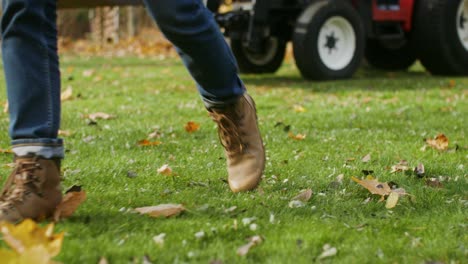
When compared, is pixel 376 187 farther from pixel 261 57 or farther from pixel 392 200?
pixel 261 57

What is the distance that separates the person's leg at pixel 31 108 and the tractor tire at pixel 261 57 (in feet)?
21.6

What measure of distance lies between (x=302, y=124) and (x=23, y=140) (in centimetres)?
298

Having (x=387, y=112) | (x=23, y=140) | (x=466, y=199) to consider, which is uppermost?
(x=23, y=140)

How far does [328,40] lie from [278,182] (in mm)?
5096

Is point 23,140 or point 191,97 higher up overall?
point 23,140

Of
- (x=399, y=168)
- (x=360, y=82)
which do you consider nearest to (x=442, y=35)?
(x=360, y=82)

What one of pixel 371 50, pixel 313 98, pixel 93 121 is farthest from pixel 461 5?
pixel 93 121

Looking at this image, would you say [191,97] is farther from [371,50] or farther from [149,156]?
[371,50]

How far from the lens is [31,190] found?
7.77 feet

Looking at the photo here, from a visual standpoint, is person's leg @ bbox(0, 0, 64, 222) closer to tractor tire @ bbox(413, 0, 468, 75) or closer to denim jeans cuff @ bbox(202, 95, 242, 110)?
denim jeans cuff @ bbox(202, 95, 242, 110)

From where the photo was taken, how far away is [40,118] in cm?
237

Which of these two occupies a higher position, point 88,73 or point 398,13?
point 398,13

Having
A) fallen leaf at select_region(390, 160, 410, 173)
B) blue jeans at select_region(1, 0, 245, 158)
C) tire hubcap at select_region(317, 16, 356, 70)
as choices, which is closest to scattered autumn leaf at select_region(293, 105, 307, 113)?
tire hubcap at select_region(317, 16, 356, 70)

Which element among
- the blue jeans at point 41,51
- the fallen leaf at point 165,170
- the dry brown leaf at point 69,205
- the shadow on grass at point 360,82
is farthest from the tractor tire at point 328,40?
the dry brown leaf at point 69,205
